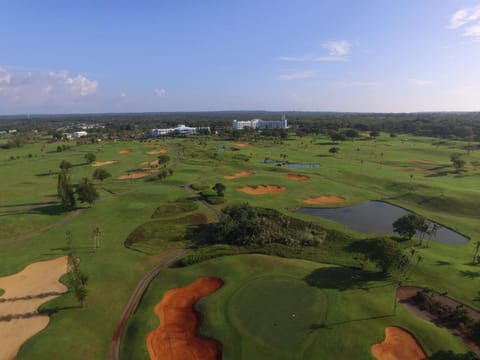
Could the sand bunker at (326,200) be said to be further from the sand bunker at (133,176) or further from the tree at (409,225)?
the sand bunker at (133,176)

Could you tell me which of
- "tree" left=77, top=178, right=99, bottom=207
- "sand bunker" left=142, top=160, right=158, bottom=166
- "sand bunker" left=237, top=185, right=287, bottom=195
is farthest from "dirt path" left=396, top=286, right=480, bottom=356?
"sand bunker" left=142, top=160, right=158, bottom=166

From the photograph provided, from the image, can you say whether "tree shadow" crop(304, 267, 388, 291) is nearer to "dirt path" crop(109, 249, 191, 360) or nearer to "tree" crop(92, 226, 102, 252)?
"dirt path" crop(109, 249, 191, 360)

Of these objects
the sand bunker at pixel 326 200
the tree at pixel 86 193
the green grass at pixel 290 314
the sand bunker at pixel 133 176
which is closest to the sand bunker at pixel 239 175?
the sand bunker at pixel 133 176

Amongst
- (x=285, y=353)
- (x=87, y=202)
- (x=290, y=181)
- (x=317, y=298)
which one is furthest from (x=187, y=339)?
(x=290, y=181)

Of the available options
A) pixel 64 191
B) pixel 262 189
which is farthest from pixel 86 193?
pixel 262 189

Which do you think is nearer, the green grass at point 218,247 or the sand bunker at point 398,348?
the sand bunker at point 398,348

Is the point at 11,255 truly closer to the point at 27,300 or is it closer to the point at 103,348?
the point at 27,300
